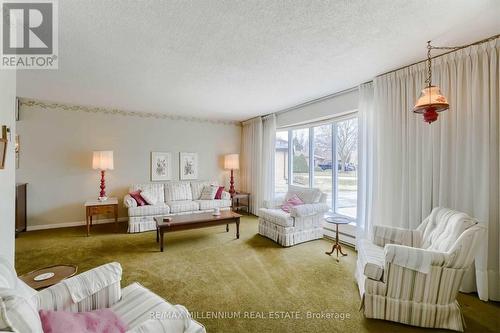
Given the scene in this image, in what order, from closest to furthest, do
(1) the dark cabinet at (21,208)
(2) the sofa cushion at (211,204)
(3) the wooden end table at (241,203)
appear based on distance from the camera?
1. (1) the dark cabinet at (21,208)
2. (2) the sofa cushion at (211,204)
3. (3) the wooden end table at (241,203)

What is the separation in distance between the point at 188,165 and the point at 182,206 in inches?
52.4

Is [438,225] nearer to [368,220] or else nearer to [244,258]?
[368,220]

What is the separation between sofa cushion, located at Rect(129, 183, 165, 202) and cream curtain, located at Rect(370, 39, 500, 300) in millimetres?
4135

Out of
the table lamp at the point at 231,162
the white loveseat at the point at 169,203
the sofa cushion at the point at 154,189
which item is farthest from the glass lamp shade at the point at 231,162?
the sofa cushion at the point at 154,189

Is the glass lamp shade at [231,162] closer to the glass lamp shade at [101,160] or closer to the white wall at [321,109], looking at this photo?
the white wall at [321,109]

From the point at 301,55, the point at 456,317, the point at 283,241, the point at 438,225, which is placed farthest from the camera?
the point at 283,241

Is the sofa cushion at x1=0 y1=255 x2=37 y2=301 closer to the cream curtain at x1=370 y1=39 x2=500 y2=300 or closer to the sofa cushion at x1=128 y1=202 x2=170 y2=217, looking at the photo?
A: the sofa cushion at x1=128 y1=202 x2=170 y2=217

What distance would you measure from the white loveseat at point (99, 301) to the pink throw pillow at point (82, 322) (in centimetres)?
7

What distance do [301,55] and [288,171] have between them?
3.50 metres

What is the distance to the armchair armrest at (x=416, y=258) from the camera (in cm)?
189

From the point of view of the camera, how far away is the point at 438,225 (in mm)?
2316

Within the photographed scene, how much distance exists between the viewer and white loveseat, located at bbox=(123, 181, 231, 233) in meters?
4.46

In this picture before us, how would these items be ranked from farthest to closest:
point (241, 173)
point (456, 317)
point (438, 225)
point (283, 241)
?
1. point (241, 173)
2. point (283, 241)
3. point (438, 225)
4. point (456, 317)

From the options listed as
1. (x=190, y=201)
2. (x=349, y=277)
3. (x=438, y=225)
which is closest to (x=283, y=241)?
(x=349, y=277)
